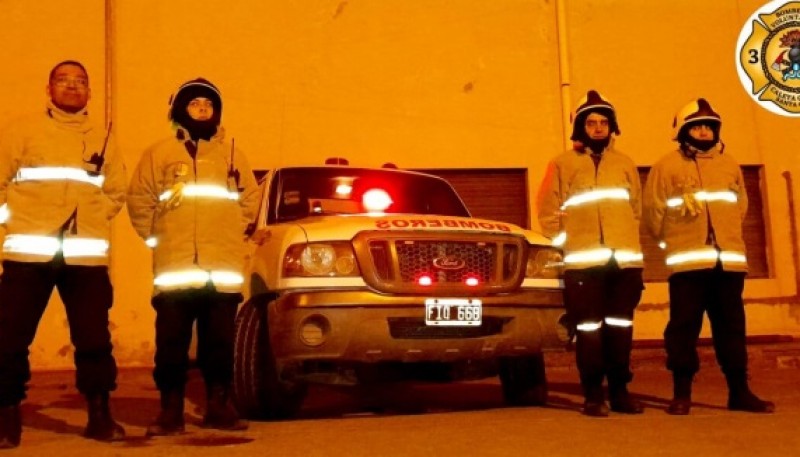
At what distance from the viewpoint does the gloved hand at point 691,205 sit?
18.1ft

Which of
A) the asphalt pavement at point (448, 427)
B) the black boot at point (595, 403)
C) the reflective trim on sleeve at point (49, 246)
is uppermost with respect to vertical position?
the reflective trim on sleeve at point (49, 246)

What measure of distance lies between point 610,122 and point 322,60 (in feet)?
17.0

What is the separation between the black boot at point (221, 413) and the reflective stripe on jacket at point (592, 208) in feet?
7.14

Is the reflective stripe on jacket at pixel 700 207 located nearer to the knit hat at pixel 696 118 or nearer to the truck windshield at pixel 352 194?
the knit hat at pixel 696 118

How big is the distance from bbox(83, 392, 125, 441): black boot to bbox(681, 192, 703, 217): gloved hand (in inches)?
141

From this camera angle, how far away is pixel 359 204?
246 inches

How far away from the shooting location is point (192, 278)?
4684mm

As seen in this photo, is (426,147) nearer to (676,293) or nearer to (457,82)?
(457,82)

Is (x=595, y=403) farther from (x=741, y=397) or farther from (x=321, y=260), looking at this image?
(x=321, y=260)

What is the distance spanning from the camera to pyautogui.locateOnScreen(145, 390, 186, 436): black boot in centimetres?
470

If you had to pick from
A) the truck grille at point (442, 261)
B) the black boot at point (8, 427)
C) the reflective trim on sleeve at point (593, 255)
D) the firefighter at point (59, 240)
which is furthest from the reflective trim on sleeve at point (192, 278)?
the reflective trim on sleeve at point (593, 255)

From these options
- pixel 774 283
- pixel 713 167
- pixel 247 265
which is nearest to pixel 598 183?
pixel 713 167

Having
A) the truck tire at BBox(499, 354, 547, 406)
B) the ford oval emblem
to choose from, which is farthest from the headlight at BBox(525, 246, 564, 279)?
the truck tire at BBox(499, 354, 547, 406)

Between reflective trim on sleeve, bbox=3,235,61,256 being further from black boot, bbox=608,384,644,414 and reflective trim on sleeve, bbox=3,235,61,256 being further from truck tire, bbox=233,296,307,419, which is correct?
black boot, bbox=608,384,644,414
